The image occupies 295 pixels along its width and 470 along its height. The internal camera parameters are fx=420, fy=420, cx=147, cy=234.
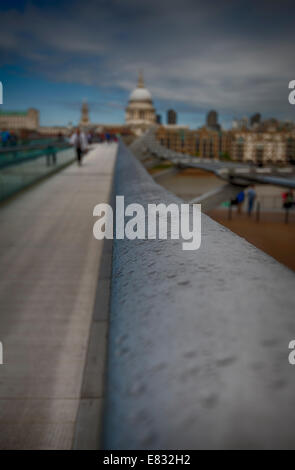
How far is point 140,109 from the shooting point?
374 feet

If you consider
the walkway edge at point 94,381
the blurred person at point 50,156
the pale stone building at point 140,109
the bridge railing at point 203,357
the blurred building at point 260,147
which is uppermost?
the pale stone building at point 140,109

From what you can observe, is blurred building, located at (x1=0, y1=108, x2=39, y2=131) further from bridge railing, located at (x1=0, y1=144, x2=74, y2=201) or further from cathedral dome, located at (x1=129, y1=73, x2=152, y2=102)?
bridge railing, located at (x1=0, y1=144, x2=74, y2=201)

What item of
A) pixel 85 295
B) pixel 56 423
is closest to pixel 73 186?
pixel 85 295

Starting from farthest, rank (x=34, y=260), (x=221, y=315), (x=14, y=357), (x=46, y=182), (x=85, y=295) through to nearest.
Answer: (x=46, y=182) < (x=34, y=260) < (x=85, y=295) < (x=14, y=357) < (x=221, y=315)

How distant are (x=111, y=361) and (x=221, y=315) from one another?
137 millimetres

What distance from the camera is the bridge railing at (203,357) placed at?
330mm

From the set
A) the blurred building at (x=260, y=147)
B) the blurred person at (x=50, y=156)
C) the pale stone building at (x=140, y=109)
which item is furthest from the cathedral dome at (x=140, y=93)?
the blurred person at (x=50, y=156)

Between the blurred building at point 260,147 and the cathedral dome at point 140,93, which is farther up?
the cathedral dome at point 140,93

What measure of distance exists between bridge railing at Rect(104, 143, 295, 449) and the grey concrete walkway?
120cm

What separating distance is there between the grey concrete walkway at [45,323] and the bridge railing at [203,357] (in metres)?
1.20

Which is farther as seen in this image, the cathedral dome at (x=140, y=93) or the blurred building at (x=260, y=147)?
the blurred building at (x=260, y=147)

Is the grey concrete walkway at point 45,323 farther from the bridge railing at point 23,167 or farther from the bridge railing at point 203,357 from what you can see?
the bridge railing at point 23,167
